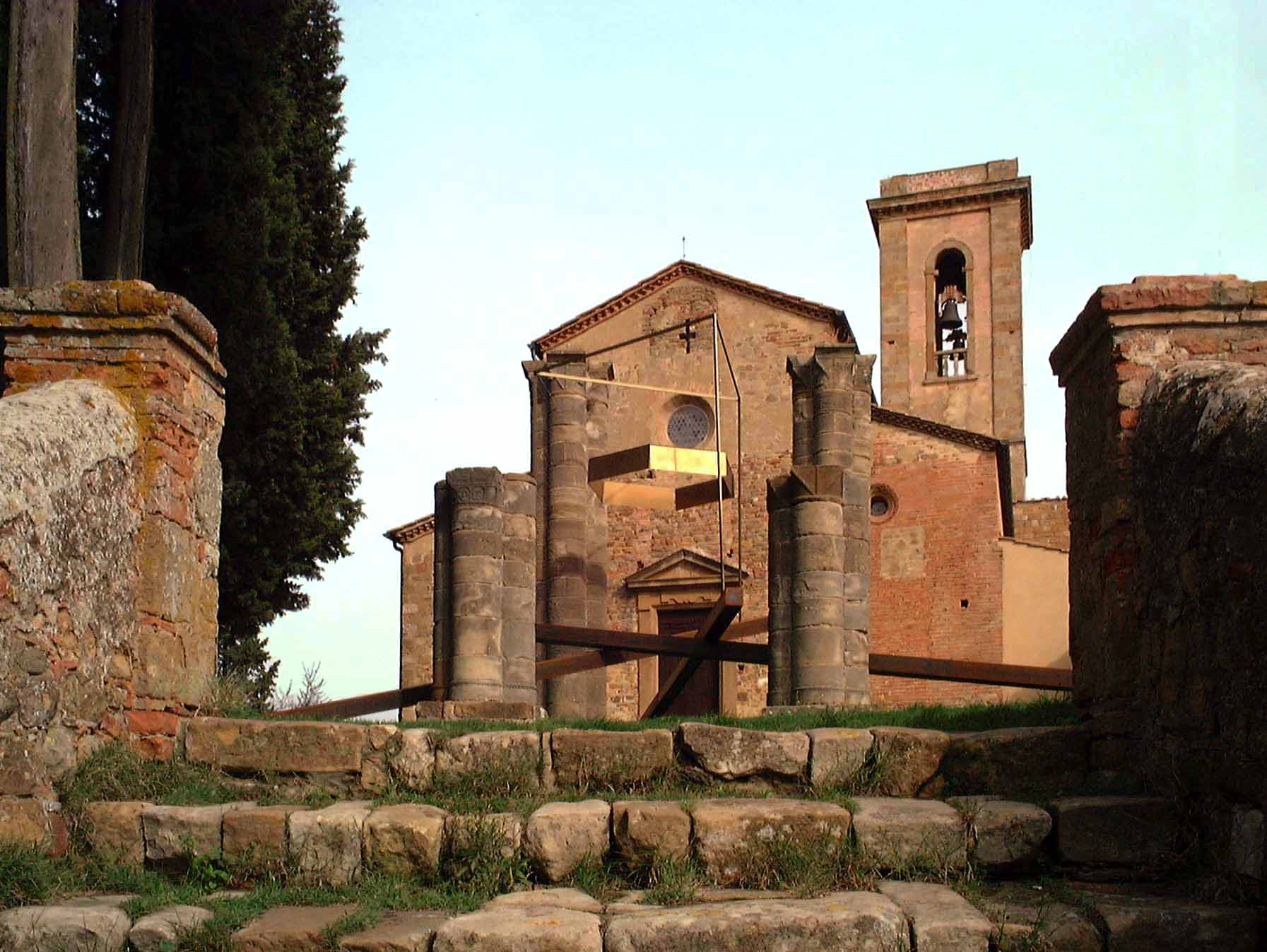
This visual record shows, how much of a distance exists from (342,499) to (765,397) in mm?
12548

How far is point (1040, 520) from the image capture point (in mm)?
29297

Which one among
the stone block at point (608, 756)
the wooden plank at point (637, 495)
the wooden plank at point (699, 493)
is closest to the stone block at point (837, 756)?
the stone block at point (608, 756)

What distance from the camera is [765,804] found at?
566cm

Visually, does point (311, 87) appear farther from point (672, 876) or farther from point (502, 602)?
point (672, 876)

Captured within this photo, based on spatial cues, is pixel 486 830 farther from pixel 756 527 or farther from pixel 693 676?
pixel 756 527

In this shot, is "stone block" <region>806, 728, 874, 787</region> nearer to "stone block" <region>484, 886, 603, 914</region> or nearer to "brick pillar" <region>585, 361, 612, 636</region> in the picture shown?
"stone block" <region>484, 886, 603, 914</region>

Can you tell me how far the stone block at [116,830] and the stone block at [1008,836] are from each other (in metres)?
3.28

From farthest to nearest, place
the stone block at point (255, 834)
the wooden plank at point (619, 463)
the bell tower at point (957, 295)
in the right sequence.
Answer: the bell tower at point (957, 295) → the wooden plank at point (619, 463) → the stone block at point (255, 834)

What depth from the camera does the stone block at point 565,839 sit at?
5551 mm

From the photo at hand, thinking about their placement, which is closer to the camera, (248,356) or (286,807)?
(286,807)

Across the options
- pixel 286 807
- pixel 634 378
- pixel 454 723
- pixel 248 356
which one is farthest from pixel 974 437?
pixel 286 807

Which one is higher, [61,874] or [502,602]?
[502,602]

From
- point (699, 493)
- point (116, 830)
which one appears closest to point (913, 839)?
point (116, 830)

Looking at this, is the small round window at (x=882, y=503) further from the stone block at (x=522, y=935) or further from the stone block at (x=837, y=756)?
the stone block at (x=522, y=935)
